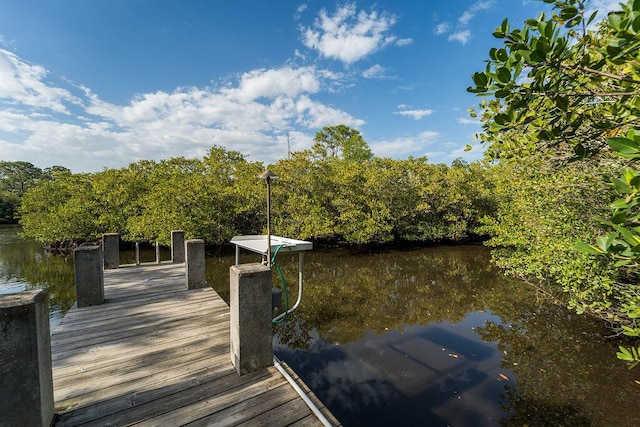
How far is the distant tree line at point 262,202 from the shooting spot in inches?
427

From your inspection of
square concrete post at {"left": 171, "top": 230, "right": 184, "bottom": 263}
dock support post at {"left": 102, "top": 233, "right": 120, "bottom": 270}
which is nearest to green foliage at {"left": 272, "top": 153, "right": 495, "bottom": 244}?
square concrete post at {"left": 171, "top": 230, "right": 184, "bottom": 263}

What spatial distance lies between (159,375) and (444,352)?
4.47m

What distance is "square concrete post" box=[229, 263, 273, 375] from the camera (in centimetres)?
248

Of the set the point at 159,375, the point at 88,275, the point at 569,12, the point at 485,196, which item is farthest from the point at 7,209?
the point at 485,196

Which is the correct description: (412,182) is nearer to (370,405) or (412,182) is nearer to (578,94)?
(370,405)

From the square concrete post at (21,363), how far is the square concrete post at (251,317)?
128 cm

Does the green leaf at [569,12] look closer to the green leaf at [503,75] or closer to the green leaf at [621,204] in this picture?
the green leaf at [503,75]

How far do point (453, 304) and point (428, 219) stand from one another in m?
8.62

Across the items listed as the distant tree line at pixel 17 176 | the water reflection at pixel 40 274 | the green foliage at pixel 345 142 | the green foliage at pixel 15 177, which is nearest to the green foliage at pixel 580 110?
the water reflection at pixel 40 274

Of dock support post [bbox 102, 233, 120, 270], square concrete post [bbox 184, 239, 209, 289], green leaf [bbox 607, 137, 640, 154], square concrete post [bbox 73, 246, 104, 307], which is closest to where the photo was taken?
green leaf [bbox 607, 137, 640, 154]

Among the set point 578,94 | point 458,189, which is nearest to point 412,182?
point 458,189

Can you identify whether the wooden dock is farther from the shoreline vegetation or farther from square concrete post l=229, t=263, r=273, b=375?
the shoreline vegetation

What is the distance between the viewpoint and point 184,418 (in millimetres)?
2045

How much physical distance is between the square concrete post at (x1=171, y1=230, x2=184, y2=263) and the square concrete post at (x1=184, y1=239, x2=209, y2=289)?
226 centimetres
